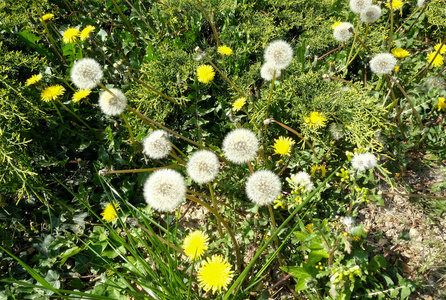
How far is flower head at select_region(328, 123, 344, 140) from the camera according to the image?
6.32 feet

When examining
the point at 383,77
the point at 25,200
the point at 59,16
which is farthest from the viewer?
the point at 59,16

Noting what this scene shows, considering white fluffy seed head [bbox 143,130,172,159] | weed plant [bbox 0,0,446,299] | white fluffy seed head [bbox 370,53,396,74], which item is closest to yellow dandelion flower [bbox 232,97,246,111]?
weed plant [bbox 0,0,446,299]

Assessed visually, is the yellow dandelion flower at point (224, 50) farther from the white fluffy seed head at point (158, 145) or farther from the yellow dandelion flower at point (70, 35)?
the yellow dandelion flower at point (70, 35)

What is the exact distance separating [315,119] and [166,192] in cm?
116

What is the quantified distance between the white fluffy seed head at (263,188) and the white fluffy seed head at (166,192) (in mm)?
329

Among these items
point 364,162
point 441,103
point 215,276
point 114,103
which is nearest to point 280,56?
point 364,162

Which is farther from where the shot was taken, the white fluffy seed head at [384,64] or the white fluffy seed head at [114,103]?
the white fluffy seed head at [384,64]

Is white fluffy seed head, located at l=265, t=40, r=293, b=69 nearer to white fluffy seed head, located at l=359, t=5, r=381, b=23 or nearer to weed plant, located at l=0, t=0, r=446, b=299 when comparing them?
weed plant, located at l=0, t=0, r=446, b=299

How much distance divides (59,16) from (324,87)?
103 inches

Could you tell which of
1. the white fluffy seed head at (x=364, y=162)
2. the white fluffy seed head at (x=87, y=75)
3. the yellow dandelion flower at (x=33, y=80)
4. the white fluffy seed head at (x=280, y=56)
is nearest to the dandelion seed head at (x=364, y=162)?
the white fluffy seed head at (x=364, y=162)

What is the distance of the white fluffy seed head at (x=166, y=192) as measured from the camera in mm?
1253

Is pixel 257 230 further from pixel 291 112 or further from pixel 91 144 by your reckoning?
pixel 91 144

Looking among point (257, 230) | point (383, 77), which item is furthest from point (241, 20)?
point (257, 230)

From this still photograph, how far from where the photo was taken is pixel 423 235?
1781mm
